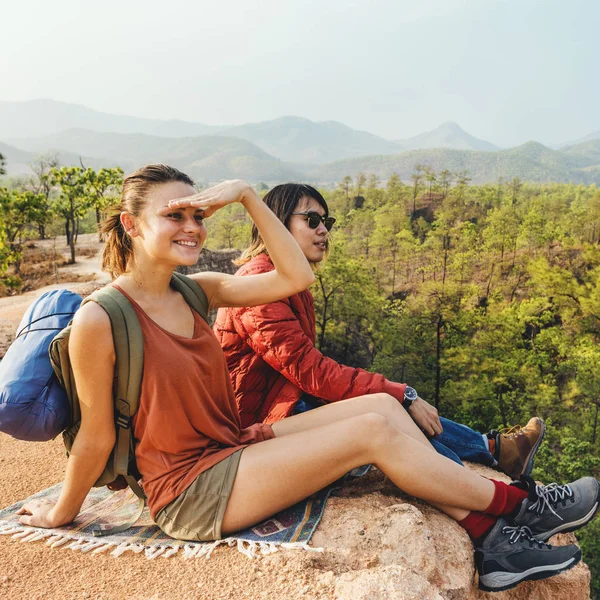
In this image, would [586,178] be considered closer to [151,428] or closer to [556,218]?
[556,218]

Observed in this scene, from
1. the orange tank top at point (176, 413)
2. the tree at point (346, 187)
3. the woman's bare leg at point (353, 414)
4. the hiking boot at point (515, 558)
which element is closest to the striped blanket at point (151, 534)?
the orange tank top at point (176, 413)

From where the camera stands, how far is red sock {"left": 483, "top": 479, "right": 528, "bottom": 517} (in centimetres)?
219

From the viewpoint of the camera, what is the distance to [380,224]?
42.1 metres

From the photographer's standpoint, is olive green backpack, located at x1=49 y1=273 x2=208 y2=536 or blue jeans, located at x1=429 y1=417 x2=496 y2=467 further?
blue jeans, located at x1=429 y1=417 x2=496 y2=467

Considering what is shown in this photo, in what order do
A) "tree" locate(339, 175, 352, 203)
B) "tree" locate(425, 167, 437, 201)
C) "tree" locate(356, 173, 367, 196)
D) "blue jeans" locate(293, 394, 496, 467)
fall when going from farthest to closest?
"tree" locate(356, 173, 367, 196), "tree" locate(339, 175, 352, 203), "tree" locate(425, 167, 437, 201), "blue jeans" locate(293, 394, 496, 467)

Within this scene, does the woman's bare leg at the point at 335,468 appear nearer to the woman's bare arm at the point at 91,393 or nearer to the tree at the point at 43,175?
the woman's bare arm at the point at 91,393

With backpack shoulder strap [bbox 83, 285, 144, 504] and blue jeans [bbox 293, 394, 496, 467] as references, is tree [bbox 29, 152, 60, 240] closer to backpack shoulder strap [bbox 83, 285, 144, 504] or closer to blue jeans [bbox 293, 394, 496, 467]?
blue jeans [bbox 293, 394, 496, 467]

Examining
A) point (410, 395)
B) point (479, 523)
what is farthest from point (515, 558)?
point (410, 395)

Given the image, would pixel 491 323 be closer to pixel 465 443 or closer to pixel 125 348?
pixel 465 443

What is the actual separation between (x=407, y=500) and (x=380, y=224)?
4066 centimetres

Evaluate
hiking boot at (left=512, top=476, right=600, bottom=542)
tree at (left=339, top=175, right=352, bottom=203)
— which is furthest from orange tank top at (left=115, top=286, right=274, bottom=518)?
tree at (left=339, top=175, right=352, bottom=203)

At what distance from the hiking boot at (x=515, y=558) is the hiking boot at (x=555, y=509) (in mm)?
71

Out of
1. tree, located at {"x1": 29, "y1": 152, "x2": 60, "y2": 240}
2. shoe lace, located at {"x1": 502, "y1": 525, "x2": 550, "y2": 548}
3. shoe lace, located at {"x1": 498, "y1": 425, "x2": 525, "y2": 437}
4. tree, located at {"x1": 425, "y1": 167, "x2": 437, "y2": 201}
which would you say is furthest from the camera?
tree, located at {"x1": 425, "y1": 167, "x2": 437, "y2": 201}

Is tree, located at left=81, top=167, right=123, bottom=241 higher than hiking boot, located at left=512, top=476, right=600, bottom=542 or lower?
higher
